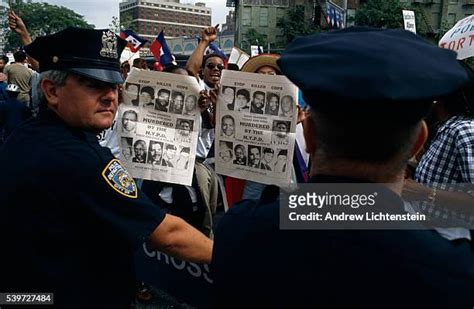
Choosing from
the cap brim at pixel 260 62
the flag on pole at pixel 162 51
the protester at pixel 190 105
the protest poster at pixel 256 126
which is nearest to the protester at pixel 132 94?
the protester at pixel 190 105

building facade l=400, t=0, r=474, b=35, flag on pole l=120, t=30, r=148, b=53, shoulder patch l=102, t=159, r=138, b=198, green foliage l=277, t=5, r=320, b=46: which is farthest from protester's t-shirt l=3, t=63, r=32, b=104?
green foliage l=277, t=5, r=320, b=46

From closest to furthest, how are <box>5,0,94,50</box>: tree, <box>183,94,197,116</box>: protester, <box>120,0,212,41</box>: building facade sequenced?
1. <box>183,94,197,116</box>: protester
2. <box>5,0,94,50</box>: tree
3. <box>120,0,212,41</box>: building facade

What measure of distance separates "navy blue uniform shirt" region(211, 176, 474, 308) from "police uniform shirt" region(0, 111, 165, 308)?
727mm

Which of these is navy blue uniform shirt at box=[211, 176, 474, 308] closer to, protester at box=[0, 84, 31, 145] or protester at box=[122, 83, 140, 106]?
protester at box=[122, 83, 140, 106]

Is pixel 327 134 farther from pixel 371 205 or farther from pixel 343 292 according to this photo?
pixel 343 292

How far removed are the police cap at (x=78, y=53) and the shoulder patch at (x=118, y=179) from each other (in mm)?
364

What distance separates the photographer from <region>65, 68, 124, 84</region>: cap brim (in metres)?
1.66

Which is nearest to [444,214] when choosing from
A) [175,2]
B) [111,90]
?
[111,90]

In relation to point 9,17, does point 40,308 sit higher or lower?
lower

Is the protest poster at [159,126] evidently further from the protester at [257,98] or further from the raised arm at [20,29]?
the raised arm at [20,29]

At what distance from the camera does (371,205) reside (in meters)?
0.86

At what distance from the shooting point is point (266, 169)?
2.70 m

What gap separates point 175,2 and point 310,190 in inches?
5252

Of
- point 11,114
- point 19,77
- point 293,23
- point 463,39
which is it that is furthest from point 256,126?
point 293,23
